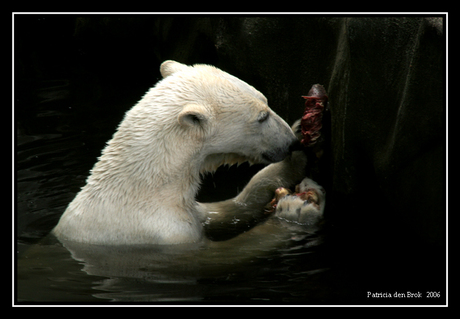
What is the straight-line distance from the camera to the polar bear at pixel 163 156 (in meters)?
3.81

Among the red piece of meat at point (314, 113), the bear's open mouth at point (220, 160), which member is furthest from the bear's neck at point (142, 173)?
the red piece of meat at point (314, 113)

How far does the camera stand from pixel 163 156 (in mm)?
3820

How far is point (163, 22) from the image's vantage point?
8922mm

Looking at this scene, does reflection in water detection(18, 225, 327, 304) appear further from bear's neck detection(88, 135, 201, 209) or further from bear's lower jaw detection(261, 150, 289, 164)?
bear's lower jaw detection(261, 150, 289, 164)

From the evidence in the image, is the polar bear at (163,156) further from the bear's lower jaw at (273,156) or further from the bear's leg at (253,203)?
the bear's leg at (253,203)

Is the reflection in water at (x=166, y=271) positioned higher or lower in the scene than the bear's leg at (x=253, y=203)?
lower

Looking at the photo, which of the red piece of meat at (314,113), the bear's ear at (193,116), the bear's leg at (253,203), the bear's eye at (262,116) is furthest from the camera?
the bear's leg at (253,203)

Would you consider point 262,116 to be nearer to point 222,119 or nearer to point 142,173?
point 222,119

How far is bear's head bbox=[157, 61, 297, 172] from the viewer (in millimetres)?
3814

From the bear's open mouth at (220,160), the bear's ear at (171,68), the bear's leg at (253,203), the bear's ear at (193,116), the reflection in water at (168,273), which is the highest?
the bear's ear at (171,68)

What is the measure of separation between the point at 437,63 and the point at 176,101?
185 cm

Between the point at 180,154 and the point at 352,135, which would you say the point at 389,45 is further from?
the point at 180,154

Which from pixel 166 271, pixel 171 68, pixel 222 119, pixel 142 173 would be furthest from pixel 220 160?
pixel 166 271

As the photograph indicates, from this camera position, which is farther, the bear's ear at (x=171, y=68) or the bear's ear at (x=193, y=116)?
the bear's ear at (x=171, y=68)
